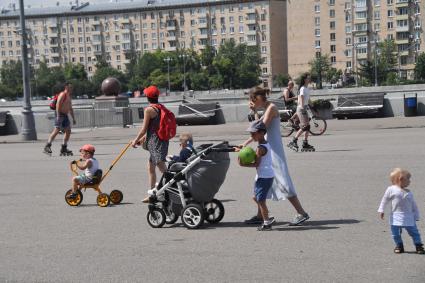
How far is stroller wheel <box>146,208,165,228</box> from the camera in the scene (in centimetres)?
956

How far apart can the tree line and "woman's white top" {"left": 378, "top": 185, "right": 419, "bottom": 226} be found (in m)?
120

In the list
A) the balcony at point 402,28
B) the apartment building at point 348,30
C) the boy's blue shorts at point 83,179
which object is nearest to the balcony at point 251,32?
the apartment building at point 348,30

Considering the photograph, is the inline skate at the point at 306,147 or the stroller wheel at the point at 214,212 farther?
the inline skate at the point at 306,147

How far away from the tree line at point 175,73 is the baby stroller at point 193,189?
118m

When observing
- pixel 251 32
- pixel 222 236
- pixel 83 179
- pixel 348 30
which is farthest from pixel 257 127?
pixel 251 32

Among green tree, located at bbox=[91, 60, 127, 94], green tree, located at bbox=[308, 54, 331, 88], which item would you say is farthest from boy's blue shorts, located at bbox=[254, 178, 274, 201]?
green tree, located at bbox=[91, 60, 127, 94]

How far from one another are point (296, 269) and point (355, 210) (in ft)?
10.4

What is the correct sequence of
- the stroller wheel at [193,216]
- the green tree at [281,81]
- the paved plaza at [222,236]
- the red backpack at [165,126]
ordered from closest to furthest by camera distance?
the paved plaza at [222,236] < the stroller wheel at [193,216] < the red backpack at [165,126] < the green tree at [281,81]

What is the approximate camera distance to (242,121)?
33.5 meters

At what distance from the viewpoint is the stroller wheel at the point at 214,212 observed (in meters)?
9.66

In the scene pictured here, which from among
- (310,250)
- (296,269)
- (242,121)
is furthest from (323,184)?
(242,121)

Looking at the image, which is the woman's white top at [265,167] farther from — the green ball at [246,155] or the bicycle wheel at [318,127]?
the bicycle wheel at [318,127]

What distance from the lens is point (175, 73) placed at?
445 ft

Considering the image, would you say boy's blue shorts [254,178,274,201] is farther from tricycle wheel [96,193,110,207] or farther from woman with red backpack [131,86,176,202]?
tricycle wheel [96,193,110,207]
